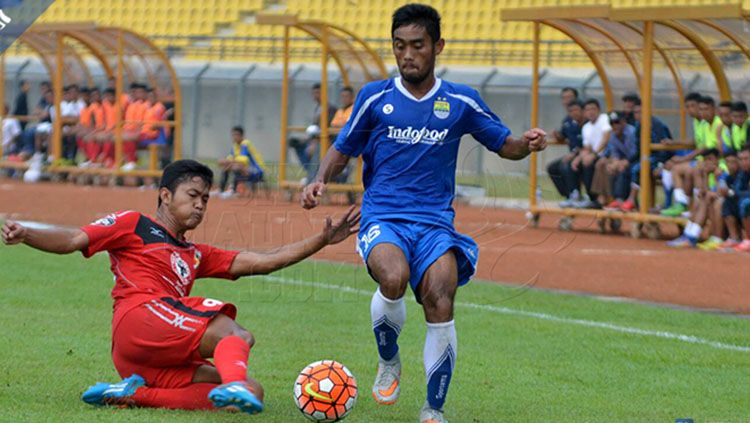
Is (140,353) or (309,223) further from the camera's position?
(309,223)

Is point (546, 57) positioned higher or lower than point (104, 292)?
higher

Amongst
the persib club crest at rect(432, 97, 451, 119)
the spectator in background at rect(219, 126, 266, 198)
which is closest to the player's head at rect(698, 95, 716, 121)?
the spectator in background at rect(219, 126, 266, 198)

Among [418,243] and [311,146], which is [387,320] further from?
[311,146]

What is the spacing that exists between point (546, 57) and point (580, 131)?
8302 mm

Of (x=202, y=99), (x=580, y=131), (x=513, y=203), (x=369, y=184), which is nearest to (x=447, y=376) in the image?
(x=369, y=184)

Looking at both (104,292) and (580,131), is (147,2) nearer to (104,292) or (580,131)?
(580,131)

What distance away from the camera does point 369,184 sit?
21.8 feet

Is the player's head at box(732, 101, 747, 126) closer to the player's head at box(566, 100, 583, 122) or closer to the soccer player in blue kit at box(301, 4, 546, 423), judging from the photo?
the player's head at box(566, 100, 583, 122)

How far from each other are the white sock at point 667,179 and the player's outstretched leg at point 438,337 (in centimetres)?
1112

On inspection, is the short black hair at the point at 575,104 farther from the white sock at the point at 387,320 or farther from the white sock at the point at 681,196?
the white sock at the point at 387,320

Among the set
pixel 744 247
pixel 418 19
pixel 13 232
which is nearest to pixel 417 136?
pixel 418 19

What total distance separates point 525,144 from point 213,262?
1.69 metres

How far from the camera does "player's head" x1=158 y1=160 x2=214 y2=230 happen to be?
6.27 metres

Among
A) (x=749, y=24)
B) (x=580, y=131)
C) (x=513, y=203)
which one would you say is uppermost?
(x=749, y=24)
